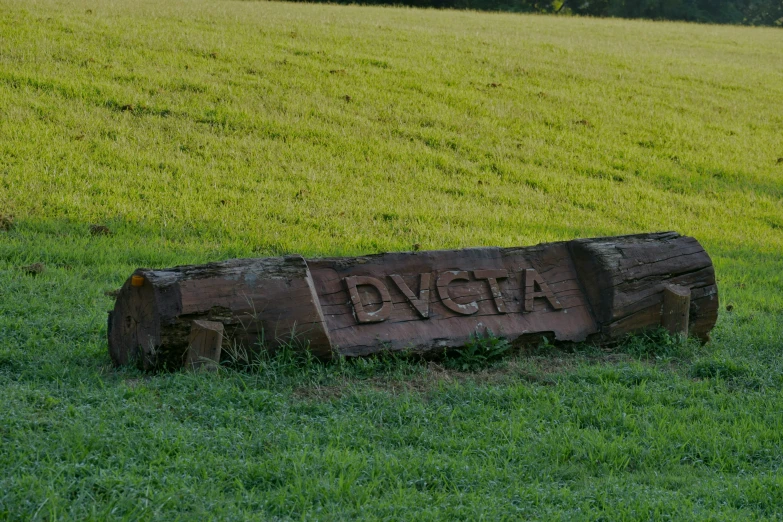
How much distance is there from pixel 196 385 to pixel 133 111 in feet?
27.0

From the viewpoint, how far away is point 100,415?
458cm

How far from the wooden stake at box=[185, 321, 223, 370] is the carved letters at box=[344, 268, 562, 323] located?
1069 mm

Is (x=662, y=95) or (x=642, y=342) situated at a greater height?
(x=662, y=95)

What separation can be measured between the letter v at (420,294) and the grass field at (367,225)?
43 cm

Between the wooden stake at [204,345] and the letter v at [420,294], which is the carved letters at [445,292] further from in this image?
the wooden stake at [204,345]

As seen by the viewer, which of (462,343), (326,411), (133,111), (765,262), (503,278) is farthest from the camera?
(133,111)

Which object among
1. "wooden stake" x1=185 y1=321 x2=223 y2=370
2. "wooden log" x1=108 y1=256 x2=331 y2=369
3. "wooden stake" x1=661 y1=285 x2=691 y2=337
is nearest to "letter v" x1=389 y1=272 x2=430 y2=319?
"wooden log" x1=108 y1=256 x2=331 y2=369

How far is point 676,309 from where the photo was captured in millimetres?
6723

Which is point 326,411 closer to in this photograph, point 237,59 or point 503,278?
point 503,278

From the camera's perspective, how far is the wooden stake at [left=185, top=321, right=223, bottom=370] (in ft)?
17.7

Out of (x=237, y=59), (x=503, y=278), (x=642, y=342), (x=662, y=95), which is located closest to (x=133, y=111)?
(x=237, y=59)

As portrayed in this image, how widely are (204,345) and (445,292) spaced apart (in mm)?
1891

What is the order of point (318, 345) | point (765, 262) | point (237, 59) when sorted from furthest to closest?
point (237, 59)
point (765, 262)
point (318, 345)

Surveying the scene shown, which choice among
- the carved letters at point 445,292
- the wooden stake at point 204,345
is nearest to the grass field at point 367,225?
the wooden stake at point 204,345
